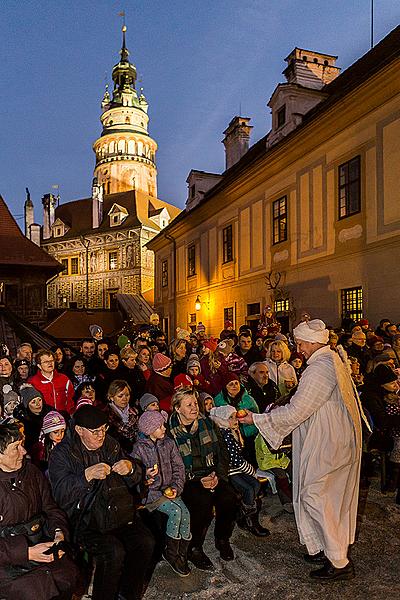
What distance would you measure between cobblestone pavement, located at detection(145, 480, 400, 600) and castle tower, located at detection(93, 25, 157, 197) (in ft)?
166

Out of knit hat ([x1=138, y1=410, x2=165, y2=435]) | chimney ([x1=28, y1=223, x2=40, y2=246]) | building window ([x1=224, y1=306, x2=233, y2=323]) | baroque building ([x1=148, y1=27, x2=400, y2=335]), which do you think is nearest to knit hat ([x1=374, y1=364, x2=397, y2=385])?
knit hat ([x1=138, y1=410, x2=165, y2=435])

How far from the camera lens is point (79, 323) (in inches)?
1115

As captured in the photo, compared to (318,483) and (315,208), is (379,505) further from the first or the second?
(315,208)

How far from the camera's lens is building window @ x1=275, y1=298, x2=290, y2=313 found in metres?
17.4

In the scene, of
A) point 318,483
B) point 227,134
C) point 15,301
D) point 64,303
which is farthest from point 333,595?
point 64,303

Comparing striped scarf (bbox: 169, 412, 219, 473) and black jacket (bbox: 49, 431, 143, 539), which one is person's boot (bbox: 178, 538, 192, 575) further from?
black jacket (bbox: 49, 431, 143, 539)

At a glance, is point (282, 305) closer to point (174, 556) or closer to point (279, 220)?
point (279, 220)

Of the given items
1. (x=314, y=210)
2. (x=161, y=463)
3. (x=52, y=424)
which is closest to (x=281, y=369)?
(x=161, y=463)

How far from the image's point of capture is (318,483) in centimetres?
444

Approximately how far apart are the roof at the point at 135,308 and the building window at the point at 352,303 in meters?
19.7

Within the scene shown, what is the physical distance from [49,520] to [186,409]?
5.48 feet

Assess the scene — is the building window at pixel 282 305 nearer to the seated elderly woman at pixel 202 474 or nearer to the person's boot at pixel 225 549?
the seated elderly woman at pixel 202 474

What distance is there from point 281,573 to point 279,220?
1465 cm

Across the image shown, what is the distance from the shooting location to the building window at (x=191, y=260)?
26.3 m
